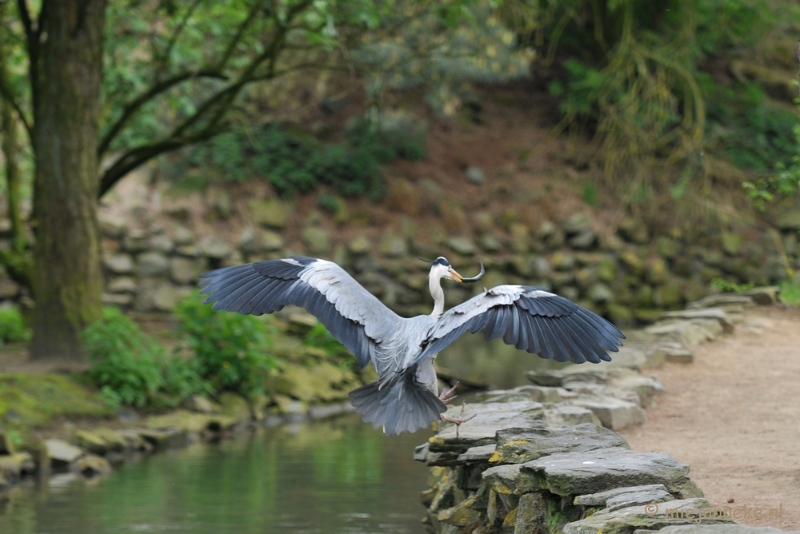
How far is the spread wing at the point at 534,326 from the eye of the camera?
4.67 m

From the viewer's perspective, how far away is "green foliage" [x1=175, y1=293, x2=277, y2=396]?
34.9 ft

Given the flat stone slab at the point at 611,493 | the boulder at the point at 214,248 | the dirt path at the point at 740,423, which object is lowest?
the dirt path at the point at 740,423

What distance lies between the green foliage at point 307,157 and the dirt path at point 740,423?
1034cm

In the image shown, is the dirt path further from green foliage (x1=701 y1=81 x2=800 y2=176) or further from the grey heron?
green foliage (x1=701 y1=81 x2=800 y2=176)

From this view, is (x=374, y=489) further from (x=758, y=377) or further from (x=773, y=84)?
(x=773, y=84)

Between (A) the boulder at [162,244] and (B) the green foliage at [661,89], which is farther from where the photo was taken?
(B) the green foliage at [661,89]

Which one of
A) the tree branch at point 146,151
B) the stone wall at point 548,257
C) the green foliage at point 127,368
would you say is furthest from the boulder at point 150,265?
the green foliage at point 127,368

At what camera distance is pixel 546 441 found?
4.81m

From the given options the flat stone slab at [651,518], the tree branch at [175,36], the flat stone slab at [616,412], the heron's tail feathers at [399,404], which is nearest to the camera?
the flat stone slab at [651,518]

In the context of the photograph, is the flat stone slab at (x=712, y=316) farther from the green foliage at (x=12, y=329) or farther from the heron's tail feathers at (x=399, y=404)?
the green foliage at (x=12, y=329)

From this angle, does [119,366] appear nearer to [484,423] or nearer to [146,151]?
[146,151]

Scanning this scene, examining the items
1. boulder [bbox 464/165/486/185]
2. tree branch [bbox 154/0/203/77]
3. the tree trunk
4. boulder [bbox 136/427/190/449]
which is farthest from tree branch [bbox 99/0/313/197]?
boulder [bbox 464/165/486/185]

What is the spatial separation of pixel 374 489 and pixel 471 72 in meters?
12.0

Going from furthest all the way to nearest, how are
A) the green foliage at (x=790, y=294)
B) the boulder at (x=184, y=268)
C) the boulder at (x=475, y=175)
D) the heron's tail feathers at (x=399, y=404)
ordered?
the boulder at (x=475, y=175) < the boulder at (x=184, y=268) < the green foliage at (x=790, y=294) < the heron's tail feathers at (x=399, y=404)
